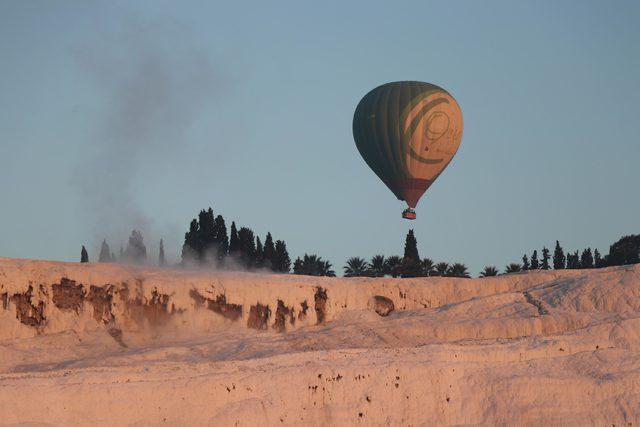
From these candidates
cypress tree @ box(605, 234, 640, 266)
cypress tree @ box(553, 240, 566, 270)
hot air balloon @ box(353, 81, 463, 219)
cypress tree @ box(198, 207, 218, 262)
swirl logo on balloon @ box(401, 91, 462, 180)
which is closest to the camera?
swirl logo on balloon @ box(401, 91, 462, 180)

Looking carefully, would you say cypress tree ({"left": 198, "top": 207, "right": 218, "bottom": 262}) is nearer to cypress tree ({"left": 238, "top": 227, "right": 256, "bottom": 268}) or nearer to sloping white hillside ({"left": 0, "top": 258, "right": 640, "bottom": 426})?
cypress tree ({"left": 238, "top": 227, "right": 256, "bottom": 268})

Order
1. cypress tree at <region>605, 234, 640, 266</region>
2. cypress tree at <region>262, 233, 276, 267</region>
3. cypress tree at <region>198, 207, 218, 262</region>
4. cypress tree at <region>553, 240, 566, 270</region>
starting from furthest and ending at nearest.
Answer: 1. cypress tree at <region>553, 240, 566, 270</region>
2. cypress tree at <region>605, 234, 640, 266</region>
3. cypress tree at <region>262, 233, 276, 267</region>
4. cypress tree at <region>198, 207, 218, 262</region>

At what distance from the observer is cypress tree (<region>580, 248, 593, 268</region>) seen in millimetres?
113556

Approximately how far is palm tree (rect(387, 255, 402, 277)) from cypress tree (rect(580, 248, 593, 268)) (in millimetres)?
14843

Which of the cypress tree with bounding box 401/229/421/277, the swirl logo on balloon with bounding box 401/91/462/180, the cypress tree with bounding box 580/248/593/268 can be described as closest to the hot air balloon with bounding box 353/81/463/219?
the swirl logo on balloon with bounding box 401/91/462/180

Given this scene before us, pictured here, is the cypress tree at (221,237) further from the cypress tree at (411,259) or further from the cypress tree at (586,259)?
the cypress tree at (586,259)

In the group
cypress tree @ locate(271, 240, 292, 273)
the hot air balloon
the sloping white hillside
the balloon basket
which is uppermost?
the hot air balloon

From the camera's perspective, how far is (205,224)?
101188mm

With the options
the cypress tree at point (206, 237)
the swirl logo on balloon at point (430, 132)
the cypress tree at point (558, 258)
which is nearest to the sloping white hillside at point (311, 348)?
the swirl logo on balloon at point (430, 132)

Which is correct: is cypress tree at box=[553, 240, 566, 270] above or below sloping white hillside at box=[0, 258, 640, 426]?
above

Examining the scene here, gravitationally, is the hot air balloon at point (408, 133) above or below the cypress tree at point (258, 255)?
above

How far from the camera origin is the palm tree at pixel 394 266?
353 feet

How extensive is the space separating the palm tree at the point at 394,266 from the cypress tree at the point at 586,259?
14843mm

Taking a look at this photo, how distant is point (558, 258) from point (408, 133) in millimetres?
26751
